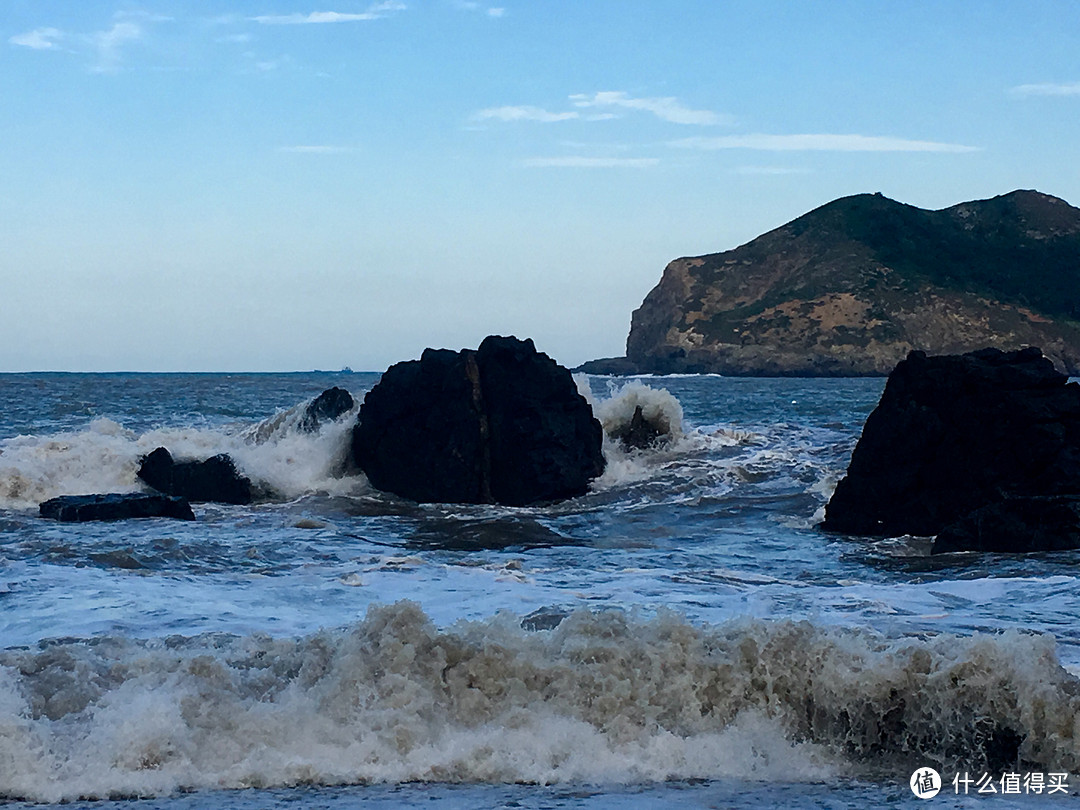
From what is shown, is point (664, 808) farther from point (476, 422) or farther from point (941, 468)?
point (476, 422)

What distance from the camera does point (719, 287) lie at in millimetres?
156250

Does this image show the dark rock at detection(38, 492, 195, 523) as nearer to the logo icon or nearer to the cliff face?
the logo icon

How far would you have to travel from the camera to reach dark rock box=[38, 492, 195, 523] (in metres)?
14.3

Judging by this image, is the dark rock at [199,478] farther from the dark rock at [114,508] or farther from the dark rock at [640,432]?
the dark rock at [640,432]

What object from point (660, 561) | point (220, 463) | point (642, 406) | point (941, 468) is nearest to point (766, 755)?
point (660, 561)

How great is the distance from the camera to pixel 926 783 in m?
5.12

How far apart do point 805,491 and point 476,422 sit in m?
5.32

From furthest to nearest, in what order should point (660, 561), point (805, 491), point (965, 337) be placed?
point (965, 337), point (805, 491), point (660, 561)

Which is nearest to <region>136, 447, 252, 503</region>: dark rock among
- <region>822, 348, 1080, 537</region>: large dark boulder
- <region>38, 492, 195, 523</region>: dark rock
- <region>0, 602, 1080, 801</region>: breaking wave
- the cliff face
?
<region>38, 492, 195, 523</region>: dark rock

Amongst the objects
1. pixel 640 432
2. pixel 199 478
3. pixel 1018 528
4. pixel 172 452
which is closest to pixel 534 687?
pixel 1018 528

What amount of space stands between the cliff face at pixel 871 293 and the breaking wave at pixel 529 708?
126 metres

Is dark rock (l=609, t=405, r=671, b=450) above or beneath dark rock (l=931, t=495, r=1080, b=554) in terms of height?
above

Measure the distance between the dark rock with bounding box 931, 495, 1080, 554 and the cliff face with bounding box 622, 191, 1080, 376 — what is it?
120m

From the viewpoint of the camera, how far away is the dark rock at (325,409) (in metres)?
21.6
